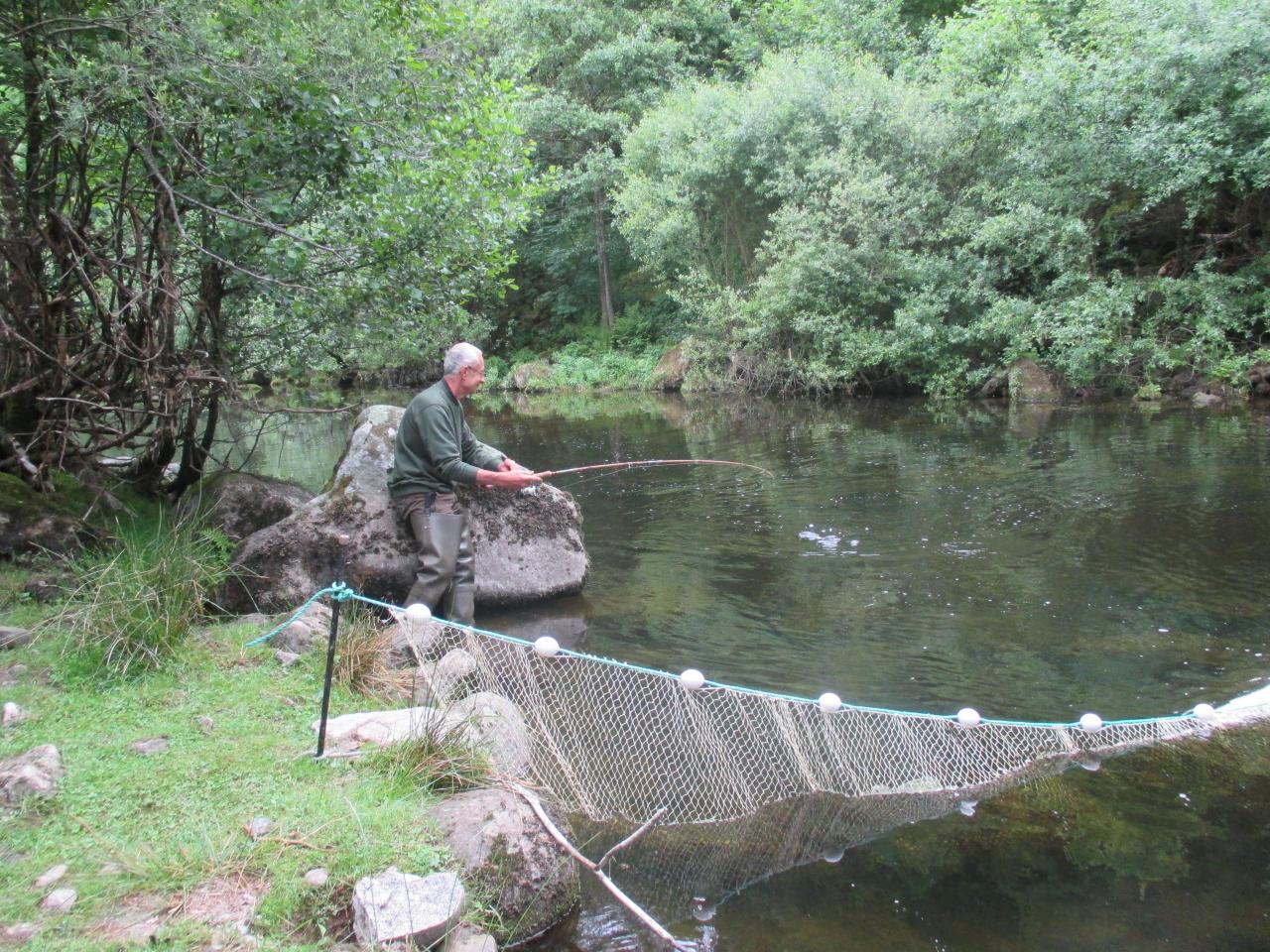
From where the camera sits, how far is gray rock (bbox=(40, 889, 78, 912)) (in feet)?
9.99

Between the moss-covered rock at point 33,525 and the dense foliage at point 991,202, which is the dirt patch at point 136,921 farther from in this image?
the dense foliage at point 991,202

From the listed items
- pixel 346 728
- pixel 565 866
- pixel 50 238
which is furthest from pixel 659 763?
pixel 50 238

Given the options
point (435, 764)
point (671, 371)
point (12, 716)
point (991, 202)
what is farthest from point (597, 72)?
point (435, 764)

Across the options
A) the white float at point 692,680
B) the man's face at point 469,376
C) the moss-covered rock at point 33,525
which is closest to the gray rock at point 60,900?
the white float at point 692,680

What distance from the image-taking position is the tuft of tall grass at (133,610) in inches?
197

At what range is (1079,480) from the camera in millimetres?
12391

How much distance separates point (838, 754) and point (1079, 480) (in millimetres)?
9164

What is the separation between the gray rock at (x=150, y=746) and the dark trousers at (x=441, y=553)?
2.46 m

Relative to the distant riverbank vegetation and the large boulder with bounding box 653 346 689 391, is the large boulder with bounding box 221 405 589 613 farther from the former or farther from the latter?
the large boulder with bounding box 653 346 689 391

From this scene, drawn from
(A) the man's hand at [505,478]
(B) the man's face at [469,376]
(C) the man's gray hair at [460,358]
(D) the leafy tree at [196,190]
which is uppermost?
(D) the leafy tree at [196,190]

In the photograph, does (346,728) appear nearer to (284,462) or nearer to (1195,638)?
(1195,638)

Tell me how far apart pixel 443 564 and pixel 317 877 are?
3.56m

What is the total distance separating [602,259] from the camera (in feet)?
126

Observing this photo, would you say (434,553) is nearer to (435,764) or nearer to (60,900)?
(435,764)
